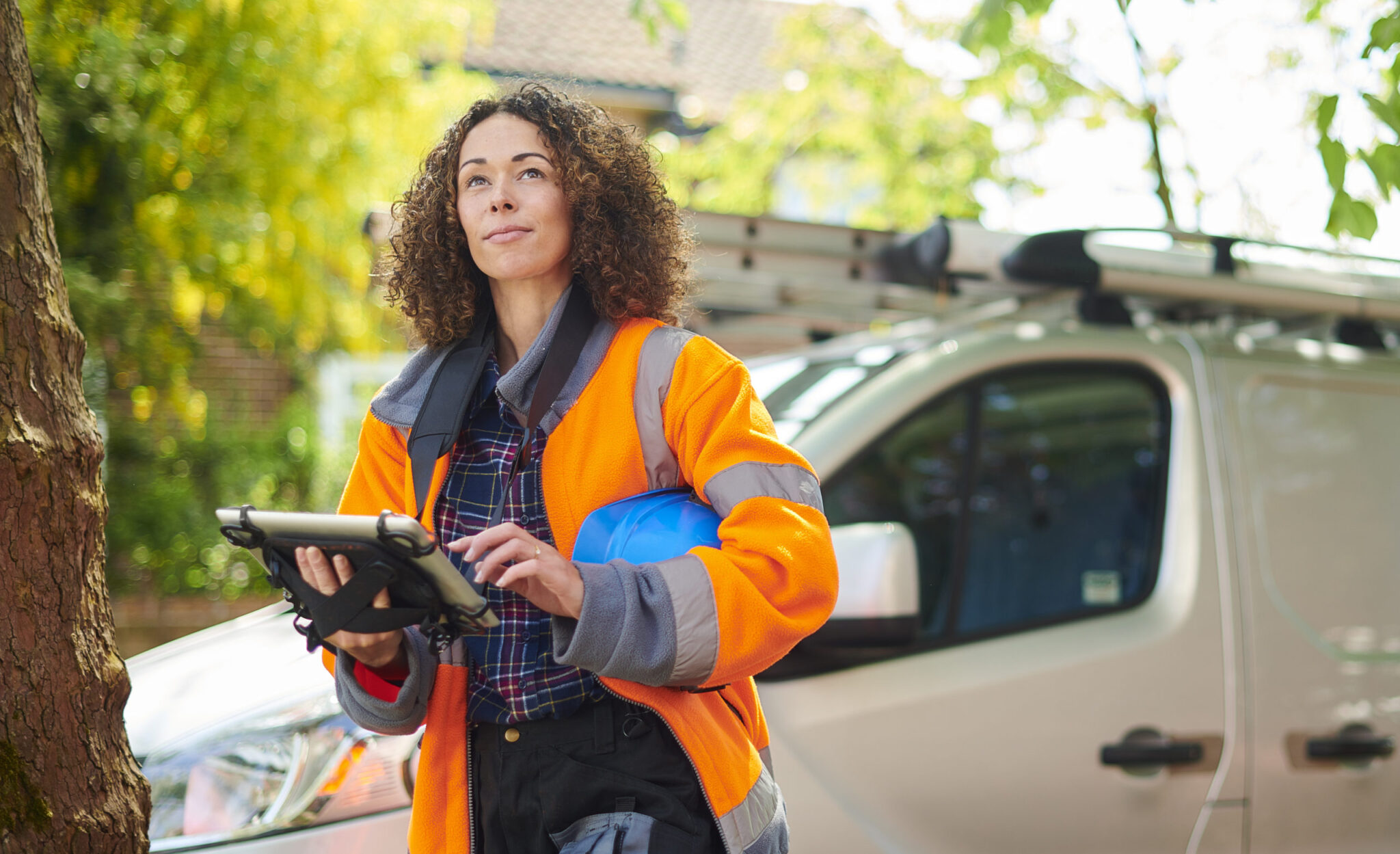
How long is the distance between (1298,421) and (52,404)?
9.41 ft

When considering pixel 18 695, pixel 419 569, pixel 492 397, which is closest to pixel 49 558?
pixel 18 695

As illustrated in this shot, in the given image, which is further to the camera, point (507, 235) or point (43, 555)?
point (507, 235)

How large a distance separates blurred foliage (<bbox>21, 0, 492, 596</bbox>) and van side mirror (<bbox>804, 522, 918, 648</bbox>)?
455 cm

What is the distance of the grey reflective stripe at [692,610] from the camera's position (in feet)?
4.67

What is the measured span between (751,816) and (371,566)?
64 cm

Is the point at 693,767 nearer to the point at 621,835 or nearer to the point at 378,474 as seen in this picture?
the point at 621,835

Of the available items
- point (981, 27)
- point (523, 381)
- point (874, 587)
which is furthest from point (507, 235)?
point (981, 27)

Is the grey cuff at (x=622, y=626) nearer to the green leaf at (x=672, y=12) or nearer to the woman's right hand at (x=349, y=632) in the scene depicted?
the woman's right hand at (x=349, y=632)

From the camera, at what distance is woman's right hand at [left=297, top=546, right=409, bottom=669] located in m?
1.44

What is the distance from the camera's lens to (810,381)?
9.70 ft

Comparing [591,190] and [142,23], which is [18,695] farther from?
[142,23]

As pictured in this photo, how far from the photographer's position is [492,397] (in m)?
1.77

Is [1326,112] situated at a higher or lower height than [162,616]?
higher

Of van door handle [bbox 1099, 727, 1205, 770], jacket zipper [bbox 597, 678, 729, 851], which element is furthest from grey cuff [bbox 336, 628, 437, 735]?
van door handle [bbox 1099, 727, 1205, 770]
